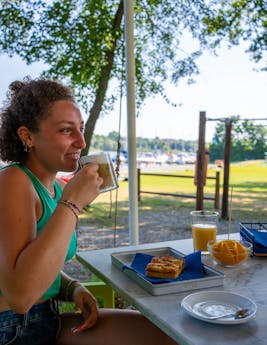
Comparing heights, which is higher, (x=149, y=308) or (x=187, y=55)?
(x=187, y=55)

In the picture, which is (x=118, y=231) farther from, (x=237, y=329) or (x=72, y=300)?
(x=237, y=329)

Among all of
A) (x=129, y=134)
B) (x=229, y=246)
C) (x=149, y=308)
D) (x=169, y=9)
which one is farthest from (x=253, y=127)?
(x=149, y=308)

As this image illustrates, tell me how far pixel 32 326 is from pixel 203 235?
738 mm

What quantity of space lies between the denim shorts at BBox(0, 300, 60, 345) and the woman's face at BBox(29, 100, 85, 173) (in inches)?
18.4

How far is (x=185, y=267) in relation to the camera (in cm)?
131

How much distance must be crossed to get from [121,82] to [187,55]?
2.81 feet

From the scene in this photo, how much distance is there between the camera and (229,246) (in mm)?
1406

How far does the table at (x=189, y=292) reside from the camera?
2.90 feet

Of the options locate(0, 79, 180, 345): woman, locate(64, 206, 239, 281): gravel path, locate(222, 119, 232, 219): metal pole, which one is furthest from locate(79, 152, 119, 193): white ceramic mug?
locate(222, 119, 232, 219): metal pole

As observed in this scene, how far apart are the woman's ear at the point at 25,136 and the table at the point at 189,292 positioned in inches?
20.2

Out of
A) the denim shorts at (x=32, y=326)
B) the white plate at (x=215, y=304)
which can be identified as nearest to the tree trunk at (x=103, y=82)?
the denim shorts at (x=32, y=326)

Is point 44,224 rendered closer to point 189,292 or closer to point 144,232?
point 189,292

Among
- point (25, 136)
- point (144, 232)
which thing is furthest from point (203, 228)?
point (144, 232)

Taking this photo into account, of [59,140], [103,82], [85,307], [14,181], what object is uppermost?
[103,82]
